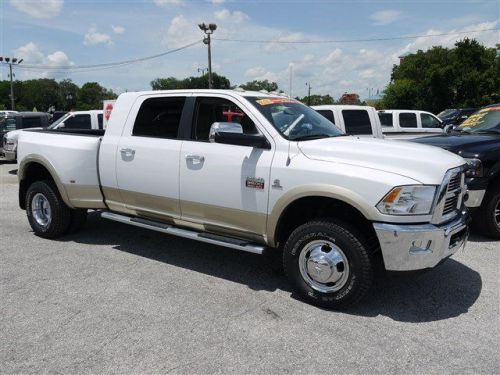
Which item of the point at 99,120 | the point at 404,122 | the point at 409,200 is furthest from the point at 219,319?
the point at 404,122

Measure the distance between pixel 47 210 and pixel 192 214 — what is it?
102 inches

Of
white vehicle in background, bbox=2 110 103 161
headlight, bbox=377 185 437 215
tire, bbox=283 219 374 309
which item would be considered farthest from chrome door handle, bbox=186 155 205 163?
white vehicle in background, bbox=2 110 103 161

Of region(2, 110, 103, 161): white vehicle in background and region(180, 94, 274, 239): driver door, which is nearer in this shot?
region(180, 94, 274, 239): driver door

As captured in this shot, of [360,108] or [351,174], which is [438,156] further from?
[360,108]

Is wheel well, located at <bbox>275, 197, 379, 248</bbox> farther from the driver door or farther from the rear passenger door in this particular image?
the rear passenger door

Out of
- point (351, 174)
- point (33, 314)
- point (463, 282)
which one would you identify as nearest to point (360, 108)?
point (463, 282)

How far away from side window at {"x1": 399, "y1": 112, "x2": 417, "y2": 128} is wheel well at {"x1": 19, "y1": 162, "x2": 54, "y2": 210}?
1166 centimetres

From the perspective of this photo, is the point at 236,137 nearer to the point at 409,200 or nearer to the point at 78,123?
the point at 409,200

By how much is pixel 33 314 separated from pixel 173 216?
168cm

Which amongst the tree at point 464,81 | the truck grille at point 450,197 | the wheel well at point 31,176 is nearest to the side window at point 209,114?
the truck grille at point 450,197

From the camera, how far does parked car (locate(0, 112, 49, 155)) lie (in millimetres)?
16203

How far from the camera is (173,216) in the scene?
496 cm

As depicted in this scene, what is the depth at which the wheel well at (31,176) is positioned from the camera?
6.21 m

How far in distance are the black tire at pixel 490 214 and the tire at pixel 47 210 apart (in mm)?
5543
